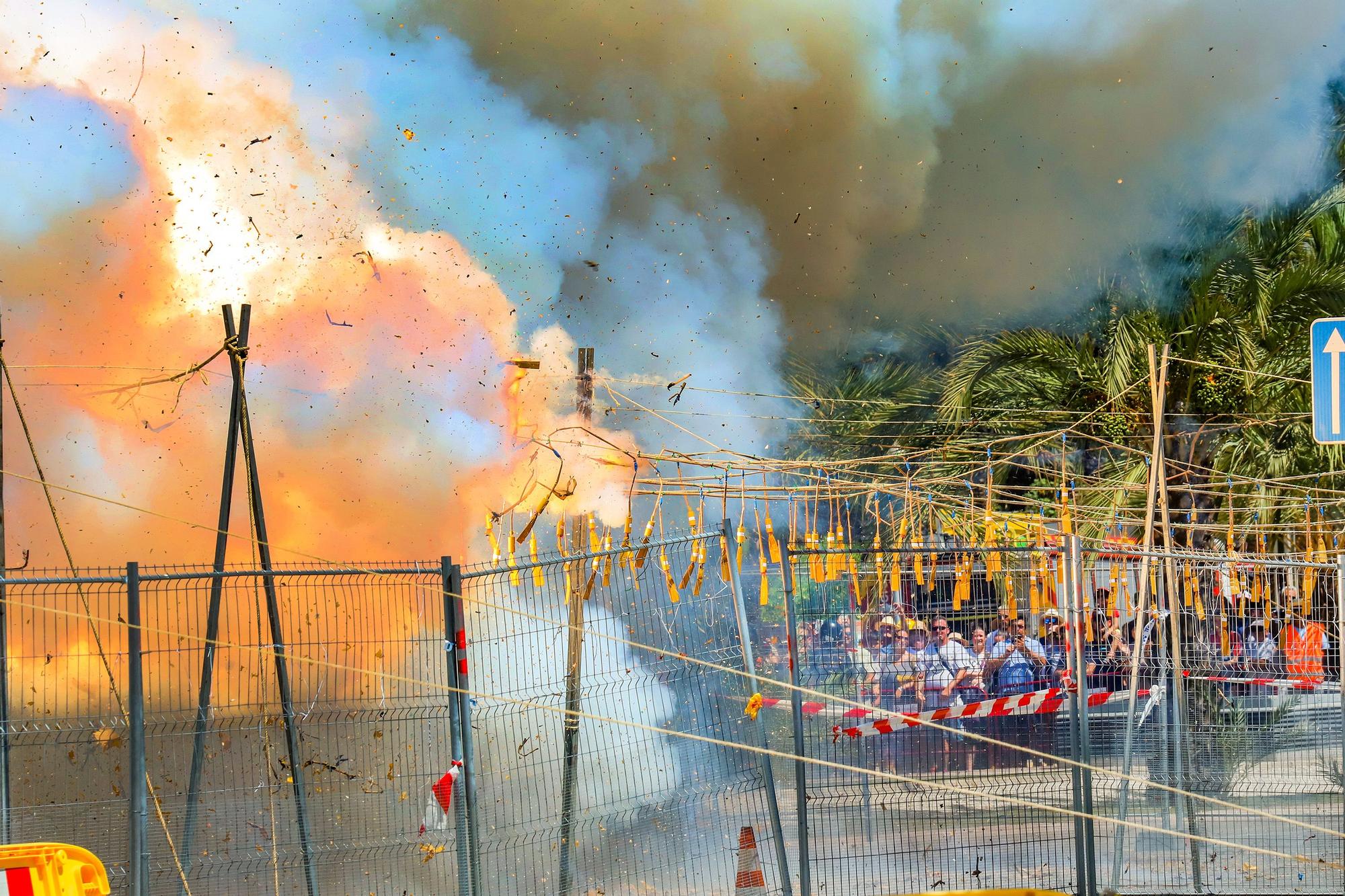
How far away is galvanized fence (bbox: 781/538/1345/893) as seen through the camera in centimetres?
562

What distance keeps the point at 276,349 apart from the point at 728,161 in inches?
430

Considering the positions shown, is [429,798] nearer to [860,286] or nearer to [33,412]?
A: [33,412]

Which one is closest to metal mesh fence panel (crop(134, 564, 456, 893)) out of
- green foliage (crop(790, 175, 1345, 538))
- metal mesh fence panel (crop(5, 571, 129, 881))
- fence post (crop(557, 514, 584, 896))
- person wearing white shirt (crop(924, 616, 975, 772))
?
metal mesh fence panel (crop(5, 571, 129, 881))

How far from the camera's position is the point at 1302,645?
229 inches

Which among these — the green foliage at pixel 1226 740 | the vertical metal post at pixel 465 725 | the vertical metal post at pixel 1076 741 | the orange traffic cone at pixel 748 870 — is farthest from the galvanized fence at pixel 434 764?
the green foliage at pixel 1226 740

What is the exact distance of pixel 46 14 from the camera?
10797 millimetres

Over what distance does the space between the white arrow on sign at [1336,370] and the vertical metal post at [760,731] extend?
8.34 feet

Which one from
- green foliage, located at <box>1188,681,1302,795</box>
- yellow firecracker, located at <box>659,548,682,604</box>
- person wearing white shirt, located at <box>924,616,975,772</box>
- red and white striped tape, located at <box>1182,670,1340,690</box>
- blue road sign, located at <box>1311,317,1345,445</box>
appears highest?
blue road sign, located at <box>1311,317,1345,445</box>

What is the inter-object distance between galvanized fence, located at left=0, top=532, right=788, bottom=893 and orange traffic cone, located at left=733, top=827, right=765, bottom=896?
127mm

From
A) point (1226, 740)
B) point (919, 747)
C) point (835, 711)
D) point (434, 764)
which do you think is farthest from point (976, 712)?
point (434, 764)

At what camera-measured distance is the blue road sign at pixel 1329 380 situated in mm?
5004

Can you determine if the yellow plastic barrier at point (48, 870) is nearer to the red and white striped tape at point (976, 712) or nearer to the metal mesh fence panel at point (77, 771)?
the metal mesh fence panel at point (77, 771)

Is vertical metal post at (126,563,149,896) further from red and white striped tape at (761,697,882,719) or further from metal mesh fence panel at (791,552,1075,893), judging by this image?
metal mesh fence panel at (791,552,1075,893)

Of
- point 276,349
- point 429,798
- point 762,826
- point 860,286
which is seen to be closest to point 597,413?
point 276,349
